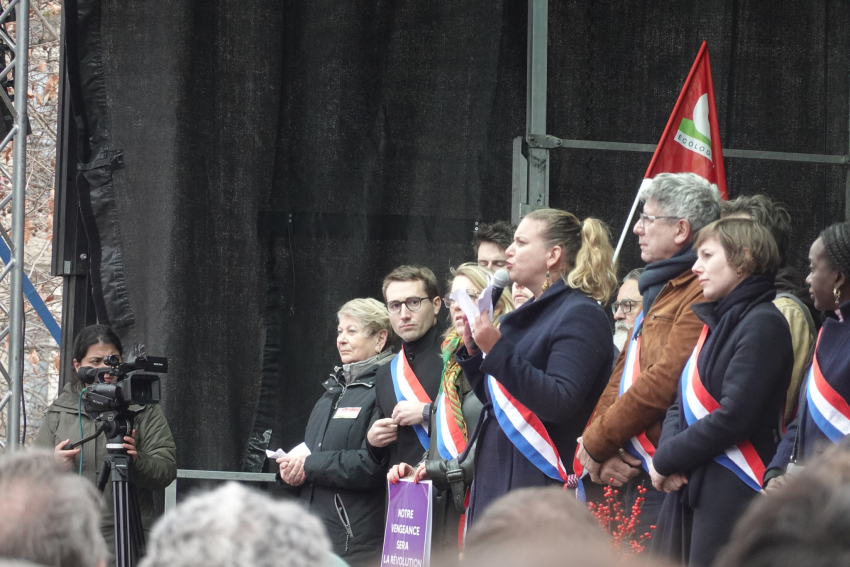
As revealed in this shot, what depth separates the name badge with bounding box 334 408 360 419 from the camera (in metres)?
3.80

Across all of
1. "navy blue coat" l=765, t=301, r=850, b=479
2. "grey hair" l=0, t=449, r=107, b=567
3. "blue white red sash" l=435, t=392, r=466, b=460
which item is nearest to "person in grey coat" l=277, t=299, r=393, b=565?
"blue white red sash" l=435, t=392, r=466, b=460

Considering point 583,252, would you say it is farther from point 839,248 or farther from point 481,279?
point 839,248

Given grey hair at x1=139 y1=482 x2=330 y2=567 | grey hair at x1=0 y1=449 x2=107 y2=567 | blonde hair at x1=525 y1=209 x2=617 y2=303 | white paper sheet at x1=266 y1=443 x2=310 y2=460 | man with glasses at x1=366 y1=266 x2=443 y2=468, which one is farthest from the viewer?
white paper sheet at x1=266 y1=443 x2=310 y2=460

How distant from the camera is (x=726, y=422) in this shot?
2.49m

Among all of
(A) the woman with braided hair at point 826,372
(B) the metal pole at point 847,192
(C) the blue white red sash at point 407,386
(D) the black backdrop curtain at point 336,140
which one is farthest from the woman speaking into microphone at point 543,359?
(B) the metal pole at point 847,192

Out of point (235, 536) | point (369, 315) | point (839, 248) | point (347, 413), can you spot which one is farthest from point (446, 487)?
point (235, 536)

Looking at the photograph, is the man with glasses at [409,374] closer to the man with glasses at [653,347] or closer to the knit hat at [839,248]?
the man with glasses at [653,347]

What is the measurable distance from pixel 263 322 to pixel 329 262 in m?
0.38

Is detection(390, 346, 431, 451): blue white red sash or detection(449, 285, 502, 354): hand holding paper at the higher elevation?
detection(449, 285, 502, 354): hand holding paper

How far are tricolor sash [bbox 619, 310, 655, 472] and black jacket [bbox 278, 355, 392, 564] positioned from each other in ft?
3.47

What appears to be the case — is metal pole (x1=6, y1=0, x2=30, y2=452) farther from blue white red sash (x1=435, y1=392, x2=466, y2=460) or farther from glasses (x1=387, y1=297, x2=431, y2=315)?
blue white red sash (x1=435, y1=392, x2=466, y2=460)

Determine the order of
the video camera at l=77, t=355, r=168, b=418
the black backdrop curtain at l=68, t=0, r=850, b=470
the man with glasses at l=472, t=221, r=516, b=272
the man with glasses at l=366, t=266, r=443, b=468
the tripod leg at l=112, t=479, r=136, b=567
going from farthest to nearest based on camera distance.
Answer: the black backdrop curtain at l=68, t=0, r=850, b=470, the man with glasses at l=472, t=221, r=516, b=272, the video camera at l=77, t=355, r=168, b=418, the man with glasses at l=366, t=266, r=443, b=468, the tripod leg at l=112, t=479, r=136, b=567

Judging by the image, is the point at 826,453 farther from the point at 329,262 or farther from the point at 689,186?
the point at 329,262

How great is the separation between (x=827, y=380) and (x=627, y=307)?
1.52 m
